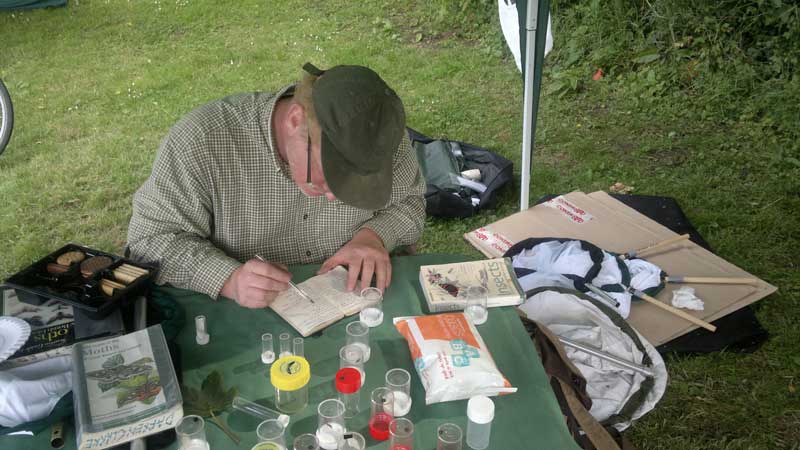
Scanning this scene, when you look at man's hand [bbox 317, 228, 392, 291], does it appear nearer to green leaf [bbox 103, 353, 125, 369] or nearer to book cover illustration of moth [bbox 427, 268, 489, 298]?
book cover illustration of moth [bbox 427, 268, 489, 298]

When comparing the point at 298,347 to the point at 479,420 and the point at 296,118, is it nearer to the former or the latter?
the point at 479,420

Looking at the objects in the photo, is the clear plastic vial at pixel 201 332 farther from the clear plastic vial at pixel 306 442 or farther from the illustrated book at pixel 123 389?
the clear plastic vial at pixel 306 442

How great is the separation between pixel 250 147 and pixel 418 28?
17.4 feet

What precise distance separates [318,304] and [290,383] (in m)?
0.40

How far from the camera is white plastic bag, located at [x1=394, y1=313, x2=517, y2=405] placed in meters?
1.43

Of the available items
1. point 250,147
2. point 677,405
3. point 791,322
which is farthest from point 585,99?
point 250,147

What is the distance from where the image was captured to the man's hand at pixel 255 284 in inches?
66.9

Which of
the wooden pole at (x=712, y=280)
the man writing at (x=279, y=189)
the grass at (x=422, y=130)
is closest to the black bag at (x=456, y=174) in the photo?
the grass at (x=422, y=130)

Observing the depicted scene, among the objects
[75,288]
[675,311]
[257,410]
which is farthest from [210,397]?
[675,311]

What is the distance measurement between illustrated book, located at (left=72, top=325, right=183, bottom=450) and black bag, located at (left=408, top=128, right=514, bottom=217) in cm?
245

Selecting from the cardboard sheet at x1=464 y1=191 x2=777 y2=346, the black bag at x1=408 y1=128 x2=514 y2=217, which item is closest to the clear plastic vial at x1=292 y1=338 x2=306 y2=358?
the cardboard sheet at x1=464 y1=191 x2=777 y2=346

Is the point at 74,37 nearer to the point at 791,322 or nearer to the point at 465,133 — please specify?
the point at 465,133

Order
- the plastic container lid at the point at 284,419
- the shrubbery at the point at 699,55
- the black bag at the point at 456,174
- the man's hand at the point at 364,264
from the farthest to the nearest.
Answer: the shrubbery at the point at 699,55, the black bag at the point at 456,174, the man's hand at the point at 364,264, the plastic container lid at the point at 284,419

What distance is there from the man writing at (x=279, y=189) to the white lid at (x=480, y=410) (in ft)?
1.84
